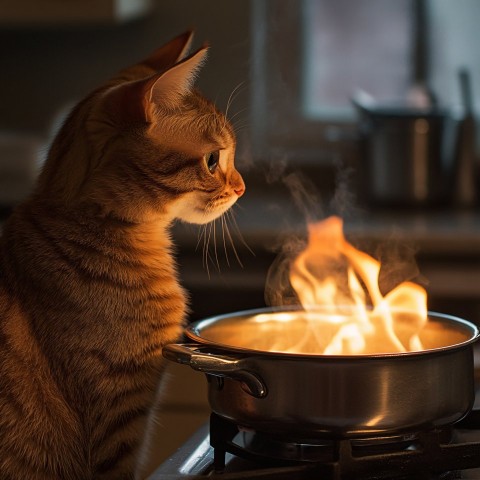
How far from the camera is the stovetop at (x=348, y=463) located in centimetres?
86

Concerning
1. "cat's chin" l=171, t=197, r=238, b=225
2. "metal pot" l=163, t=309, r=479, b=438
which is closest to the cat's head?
"cat's chin" l=171, t=197, r=238, b=225

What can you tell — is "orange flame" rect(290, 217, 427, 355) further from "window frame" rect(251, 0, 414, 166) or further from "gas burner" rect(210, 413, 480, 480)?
"window frame" rect(251, 0, 414, 166)

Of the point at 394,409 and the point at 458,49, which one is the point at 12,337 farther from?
the point at 458,49

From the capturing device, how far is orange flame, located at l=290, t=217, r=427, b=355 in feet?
3.43

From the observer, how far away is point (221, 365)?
0.85m

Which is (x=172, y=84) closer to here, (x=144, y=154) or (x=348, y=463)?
(x=144, y=154)

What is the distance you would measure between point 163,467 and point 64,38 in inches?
87.9

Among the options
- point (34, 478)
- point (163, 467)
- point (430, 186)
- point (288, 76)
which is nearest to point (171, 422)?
point (34, 478)

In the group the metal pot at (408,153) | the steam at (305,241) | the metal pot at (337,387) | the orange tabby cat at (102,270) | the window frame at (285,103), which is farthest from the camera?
the window frame at (285,103)

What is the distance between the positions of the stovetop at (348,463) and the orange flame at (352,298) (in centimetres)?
13

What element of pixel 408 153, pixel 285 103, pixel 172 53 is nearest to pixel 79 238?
pixel 172 53

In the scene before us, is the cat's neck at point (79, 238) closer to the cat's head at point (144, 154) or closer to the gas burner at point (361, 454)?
the cat's head at point (144, 154)

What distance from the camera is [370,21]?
117 inches

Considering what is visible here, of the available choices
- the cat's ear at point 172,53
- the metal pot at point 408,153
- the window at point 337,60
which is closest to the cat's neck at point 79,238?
the cat's ear at point 172,53
